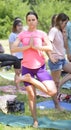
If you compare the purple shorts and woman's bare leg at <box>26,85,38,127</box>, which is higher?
the purple shorts

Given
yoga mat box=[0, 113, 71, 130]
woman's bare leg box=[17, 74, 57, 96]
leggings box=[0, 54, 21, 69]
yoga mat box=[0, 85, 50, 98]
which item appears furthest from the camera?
yoga mat box=[0, 85, 50, 98]

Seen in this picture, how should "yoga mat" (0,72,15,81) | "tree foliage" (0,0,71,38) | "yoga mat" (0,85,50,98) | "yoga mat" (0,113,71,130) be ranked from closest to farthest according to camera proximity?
"yoga mat" (0,113,71,130) < "yoga mat" (0,85,50,98) < "yoga mat" (0,72,15,81) < "tree foliage" (0,0,71,38)

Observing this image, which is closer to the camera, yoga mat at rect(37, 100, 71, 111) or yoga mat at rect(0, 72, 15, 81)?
yoga mat at rect(37, 100, 71, 111)

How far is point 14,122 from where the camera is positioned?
19.3 ft

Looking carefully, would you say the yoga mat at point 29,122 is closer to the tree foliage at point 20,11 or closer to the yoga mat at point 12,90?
the yoga mat at point 12,90

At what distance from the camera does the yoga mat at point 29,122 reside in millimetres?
5637

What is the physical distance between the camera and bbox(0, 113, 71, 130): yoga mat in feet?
18.5

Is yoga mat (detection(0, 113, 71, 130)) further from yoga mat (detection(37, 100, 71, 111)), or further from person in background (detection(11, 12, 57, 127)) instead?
yoga mat (detection(37, 100, 71, 111))

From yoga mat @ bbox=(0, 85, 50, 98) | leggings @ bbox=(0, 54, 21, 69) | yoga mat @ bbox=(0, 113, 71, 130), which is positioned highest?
leggings @ bbox=(0, 54, 21, 69)

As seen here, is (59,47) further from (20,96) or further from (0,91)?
(0,91)

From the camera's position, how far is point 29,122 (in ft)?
19.2

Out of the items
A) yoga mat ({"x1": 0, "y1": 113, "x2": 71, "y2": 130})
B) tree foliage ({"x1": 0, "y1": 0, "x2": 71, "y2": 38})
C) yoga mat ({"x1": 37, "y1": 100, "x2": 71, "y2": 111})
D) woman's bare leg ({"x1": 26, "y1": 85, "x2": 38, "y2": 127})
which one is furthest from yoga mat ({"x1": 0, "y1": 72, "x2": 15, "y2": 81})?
tree foliage ({"x1": 0, "y1": 0, "x2": 71, "y2": 38})

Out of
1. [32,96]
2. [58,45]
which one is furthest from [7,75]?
[32,96]

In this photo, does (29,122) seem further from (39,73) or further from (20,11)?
(20,11)
